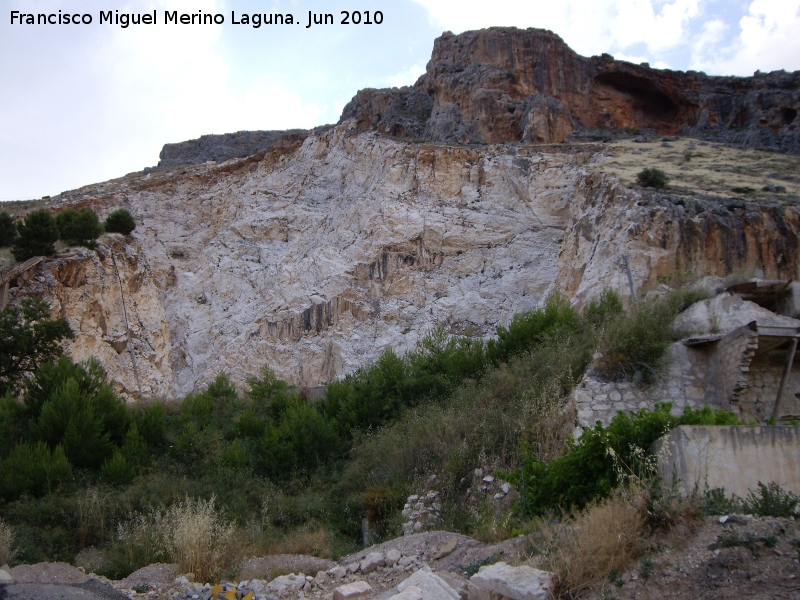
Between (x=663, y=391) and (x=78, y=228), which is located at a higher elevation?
(x=78, y=228)

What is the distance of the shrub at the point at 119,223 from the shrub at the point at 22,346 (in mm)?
9971

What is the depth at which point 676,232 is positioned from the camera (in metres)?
18.8

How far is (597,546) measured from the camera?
607 centimetres

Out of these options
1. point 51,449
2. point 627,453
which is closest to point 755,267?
point 627,453

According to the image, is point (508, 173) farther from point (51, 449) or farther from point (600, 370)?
point (51, 449)

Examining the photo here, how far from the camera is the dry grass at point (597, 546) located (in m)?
5.95

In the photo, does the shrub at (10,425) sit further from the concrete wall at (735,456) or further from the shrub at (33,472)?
the concrete wall at (735,456)

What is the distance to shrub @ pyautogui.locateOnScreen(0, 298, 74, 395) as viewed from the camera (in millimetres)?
18125

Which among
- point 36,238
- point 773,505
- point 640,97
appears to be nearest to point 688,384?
point 773,505

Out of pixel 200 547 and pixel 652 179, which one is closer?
pixel 200 547

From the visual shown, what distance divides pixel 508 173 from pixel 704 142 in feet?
34.0

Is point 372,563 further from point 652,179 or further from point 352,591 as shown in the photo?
point 652,179

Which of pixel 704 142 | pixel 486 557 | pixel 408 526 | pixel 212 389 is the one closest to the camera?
pixel 486 557

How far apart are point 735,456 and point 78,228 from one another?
24.5m
